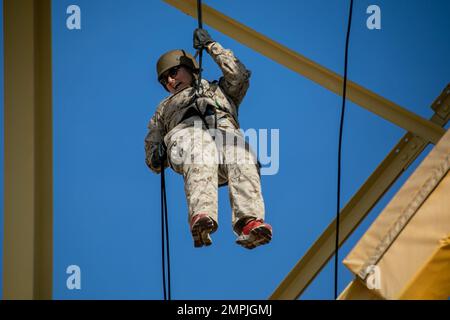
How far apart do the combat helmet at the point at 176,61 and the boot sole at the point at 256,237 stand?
182 cm

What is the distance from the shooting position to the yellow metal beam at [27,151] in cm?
502

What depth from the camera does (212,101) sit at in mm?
6988

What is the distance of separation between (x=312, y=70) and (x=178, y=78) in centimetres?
110

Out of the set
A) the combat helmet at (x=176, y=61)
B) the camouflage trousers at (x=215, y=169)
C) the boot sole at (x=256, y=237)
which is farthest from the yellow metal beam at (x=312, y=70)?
the boot sole at (x=256, y=237)

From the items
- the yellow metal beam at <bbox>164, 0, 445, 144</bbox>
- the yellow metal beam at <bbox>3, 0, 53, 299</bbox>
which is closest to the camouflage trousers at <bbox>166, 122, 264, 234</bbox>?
the yellow metal beam at <bbox>164, 0, 445, 144</bbox>

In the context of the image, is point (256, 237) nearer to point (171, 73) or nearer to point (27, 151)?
point (27, 151)

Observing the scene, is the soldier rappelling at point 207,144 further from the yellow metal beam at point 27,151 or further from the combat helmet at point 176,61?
the yellow metal beam at point 27,151

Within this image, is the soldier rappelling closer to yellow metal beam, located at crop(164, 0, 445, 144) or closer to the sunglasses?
the sunglasses

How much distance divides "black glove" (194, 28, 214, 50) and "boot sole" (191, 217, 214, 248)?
4.51ft
